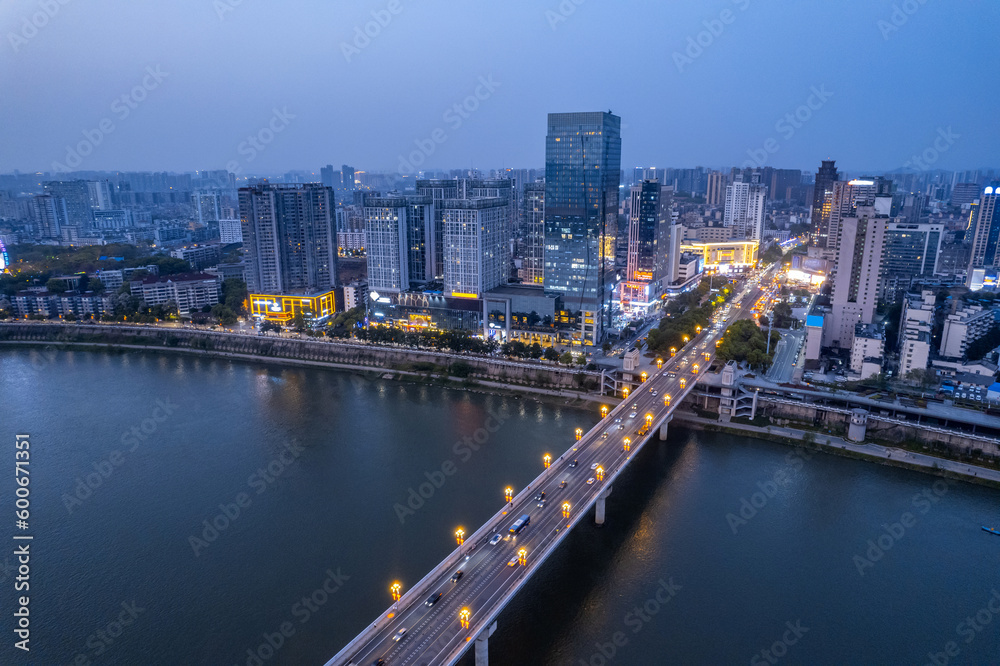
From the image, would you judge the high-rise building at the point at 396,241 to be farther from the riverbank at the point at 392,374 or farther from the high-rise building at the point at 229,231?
the high-rise building at the point at 229,231

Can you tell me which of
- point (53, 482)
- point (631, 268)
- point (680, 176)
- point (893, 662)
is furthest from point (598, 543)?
point (680, 176)

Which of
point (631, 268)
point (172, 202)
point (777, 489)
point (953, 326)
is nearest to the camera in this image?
point (777, 489)

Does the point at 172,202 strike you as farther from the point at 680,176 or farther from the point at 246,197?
the point at 680,176

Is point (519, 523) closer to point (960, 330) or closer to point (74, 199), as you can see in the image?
point (960, 330)

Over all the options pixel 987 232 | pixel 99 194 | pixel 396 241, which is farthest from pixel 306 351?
pixel 99 194

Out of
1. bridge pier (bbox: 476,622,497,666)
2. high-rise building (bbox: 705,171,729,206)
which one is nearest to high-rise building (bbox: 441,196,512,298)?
bridge pier (bbox: 476,622,497,666)

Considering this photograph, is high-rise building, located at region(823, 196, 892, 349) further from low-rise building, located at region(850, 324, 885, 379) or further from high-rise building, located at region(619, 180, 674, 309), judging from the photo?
high-rise building, located at region(619, 180, 674, 309)
